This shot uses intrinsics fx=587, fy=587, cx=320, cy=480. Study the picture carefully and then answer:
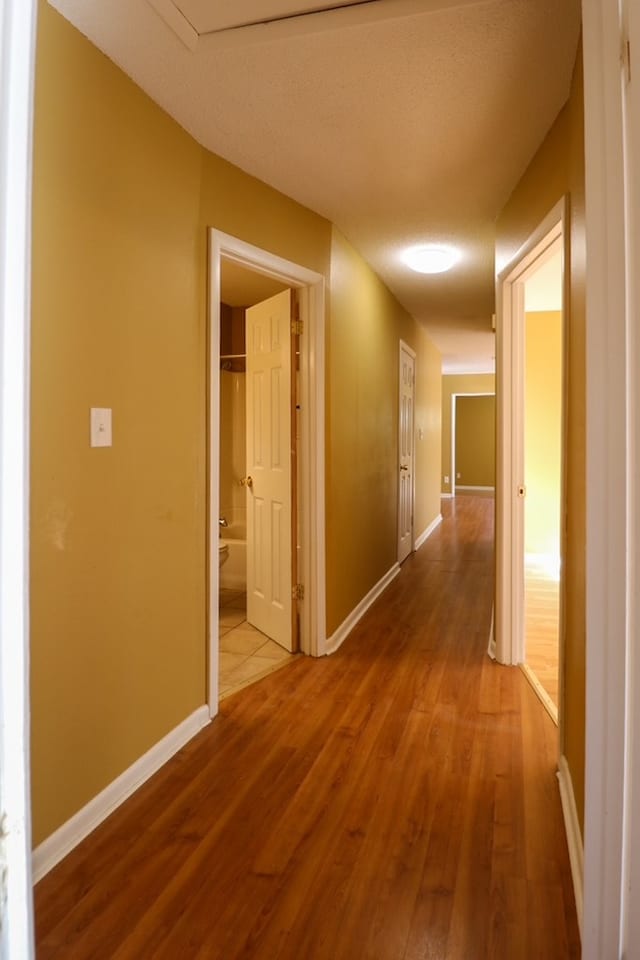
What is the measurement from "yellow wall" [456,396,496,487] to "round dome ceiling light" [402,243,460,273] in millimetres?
7662

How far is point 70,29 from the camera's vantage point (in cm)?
164

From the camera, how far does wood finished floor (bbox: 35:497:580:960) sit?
1.39 metres

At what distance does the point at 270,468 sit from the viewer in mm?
3408

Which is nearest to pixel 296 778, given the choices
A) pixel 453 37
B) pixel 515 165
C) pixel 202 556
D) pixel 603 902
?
pixel 202 556

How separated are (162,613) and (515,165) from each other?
2368 mm

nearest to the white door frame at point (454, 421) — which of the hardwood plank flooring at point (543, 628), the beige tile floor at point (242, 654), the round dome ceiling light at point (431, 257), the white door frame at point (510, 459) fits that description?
the hardwood plank flooring at point (543, 628)

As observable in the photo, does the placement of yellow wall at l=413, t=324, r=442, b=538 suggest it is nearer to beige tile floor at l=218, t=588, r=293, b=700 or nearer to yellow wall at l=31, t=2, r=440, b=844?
beige tile floor at l=218, t=588, r=293, b=700

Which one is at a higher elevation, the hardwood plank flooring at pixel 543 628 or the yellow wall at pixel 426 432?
the yellow wall at pixel 426 432

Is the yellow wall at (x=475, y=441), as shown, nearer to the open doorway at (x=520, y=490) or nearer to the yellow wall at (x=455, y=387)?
the yellow wall at (x=455, y=387)

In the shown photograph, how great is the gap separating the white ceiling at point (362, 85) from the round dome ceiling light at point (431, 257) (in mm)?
635

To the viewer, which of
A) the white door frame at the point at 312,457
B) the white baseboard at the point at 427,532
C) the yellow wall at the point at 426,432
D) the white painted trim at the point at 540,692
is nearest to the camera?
the white painted trim at the point at 540,692

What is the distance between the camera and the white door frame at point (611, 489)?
721mm

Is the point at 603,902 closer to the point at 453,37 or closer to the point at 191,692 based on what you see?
the point at 191,692

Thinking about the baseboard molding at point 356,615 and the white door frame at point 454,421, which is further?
the white door frame at point 454,421
